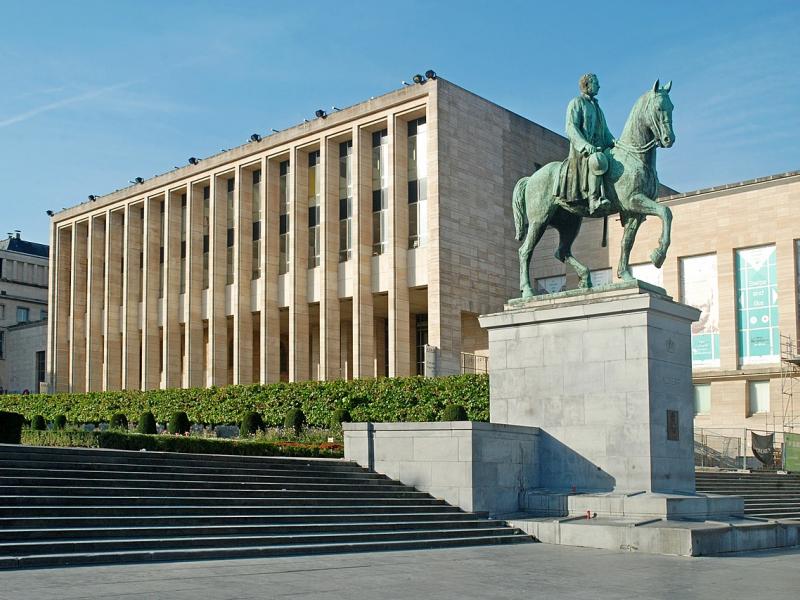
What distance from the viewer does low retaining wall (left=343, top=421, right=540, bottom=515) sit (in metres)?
20.9

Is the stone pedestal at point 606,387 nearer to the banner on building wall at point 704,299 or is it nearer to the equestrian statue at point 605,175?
the equestrian statue at point 605,175

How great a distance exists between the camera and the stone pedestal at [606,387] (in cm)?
2078

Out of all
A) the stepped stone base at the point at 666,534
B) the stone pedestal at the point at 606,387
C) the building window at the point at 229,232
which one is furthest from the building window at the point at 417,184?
the stepped stone base at the point at 666,534

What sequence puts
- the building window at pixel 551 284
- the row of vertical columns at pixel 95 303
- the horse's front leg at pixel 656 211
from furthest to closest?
the row of vertical columns at pixel 95 303, the building window at pixel 551 284, the horse's front leg at pixel 656 211

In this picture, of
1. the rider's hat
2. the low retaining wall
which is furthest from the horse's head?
the low retaining wall

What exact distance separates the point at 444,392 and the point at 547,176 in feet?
59.9

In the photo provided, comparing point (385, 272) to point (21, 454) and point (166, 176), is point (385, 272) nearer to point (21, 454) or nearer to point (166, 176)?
point (166, 176)

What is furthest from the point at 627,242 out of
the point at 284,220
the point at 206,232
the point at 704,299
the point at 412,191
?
the point at 206,232

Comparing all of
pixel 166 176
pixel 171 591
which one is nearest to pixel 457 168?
pixel 166 176

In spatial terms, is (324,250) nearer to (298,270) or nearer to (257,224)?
(298,270)

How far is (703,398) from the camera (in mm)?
44562

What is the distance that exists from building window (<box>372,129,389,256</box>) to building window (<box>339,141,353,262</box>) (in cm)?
145

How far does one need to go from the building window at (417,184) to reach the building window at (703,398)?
1458 cm

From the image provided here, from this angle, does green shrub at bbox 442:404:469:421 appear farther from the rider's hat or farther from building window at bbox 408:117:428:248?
the rider's hat
